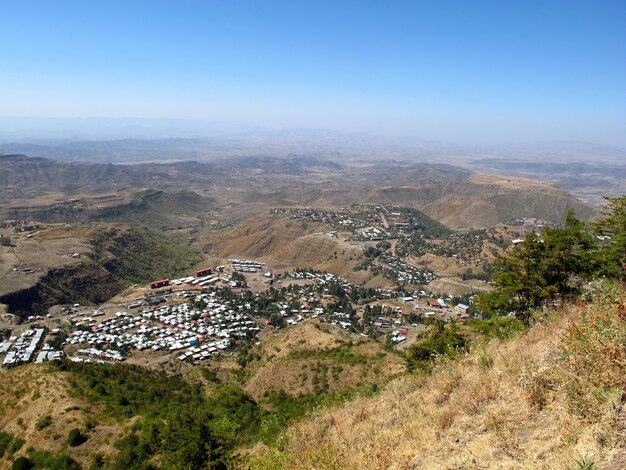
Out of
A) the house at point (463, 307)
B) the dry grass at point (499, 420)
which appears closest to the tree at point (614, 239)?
the dry grass at point (499, 420)

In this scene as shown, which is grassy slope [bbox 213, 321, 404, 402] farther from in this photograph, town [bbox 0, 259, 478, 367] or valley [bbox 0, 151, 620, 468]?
town [bbox 0, 259, 478, 367]


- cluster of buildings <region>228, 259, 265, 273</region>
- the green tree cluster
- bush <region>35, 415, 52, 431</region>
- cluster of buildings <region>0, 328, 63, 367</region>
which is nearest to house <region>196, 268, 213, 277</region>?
cluster of buildings <region>228, 259, 265, 273</region>

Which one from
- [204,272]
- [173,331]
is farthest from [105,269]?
[173,331]

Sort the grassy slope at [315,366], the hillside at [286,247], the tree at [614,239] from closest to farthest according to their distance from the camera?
1. the tree at [614,239]
2. the grassy slope at [315,366]
3. the hillside at [286,247]

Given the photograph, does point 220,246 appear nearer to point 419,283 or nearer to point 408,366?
point 419,283

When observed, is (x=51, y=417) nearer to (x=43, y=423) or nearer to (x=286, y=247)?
(x=43, y=423)

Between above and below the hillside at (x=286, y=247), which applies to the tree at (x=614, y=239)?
above

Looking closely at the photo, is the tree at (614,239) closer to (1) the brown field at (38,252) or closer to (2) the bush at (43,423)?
(2) the bush at (43,423)
